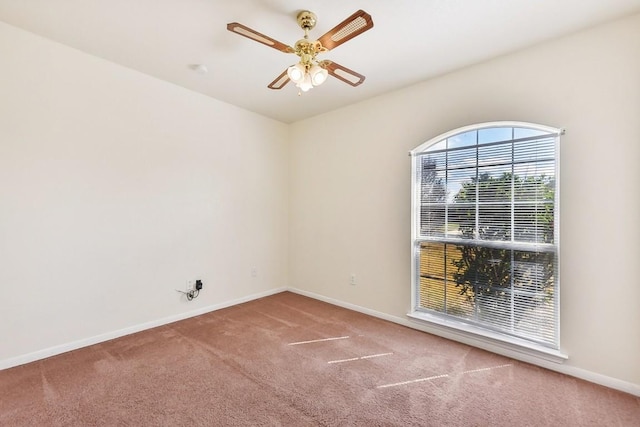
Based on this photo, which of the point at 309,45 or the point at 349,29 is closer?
the point at 349,29

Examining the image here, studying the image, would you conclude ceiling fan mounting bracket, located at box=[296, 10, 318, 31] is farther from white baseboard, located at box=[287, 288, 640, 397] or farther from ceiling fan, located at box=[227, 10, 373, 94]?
white baseboard, located at box=[287, 288, 640, 397]

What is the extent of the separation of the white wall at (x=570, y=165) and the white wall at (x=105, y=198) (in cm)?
180

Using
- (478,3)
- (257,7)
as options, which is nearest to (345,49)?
(257,7)

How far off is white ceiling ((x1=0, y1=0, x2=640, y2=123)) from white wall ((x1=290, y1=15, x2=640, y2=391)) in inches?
8.5

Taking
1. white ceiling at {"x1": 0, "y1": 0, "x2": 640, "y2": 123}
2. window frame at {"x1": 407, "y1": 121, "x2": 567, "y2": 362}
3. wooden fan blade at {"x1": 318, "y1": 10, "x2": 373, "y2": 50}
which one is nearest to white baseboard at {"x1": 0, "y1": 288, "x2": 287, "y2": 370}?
window frame at {"x1": 407, "y1": 121, "x2": 567, "y2": 362}

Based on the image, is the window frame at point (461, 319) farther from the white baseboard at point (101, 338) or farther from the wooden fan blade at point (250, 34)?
the white baseboard at point (101, 338)

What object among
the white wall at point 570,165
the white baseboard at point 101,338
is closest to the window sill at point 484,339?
the white wall at point 570,165

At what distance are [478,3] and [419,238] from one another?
6.78 ft

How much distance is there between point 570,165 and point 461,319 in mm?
1629

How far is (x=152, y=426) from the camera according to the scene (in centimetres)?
165

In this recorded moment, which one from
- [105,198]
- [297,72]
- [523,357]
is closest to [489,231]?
[523,357]

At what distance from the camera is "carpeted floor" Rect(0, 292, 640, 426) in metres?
1.73

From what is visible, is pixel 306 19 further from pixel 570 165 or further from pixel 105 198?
pixel 105 198

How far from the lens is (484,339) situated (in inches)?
101
